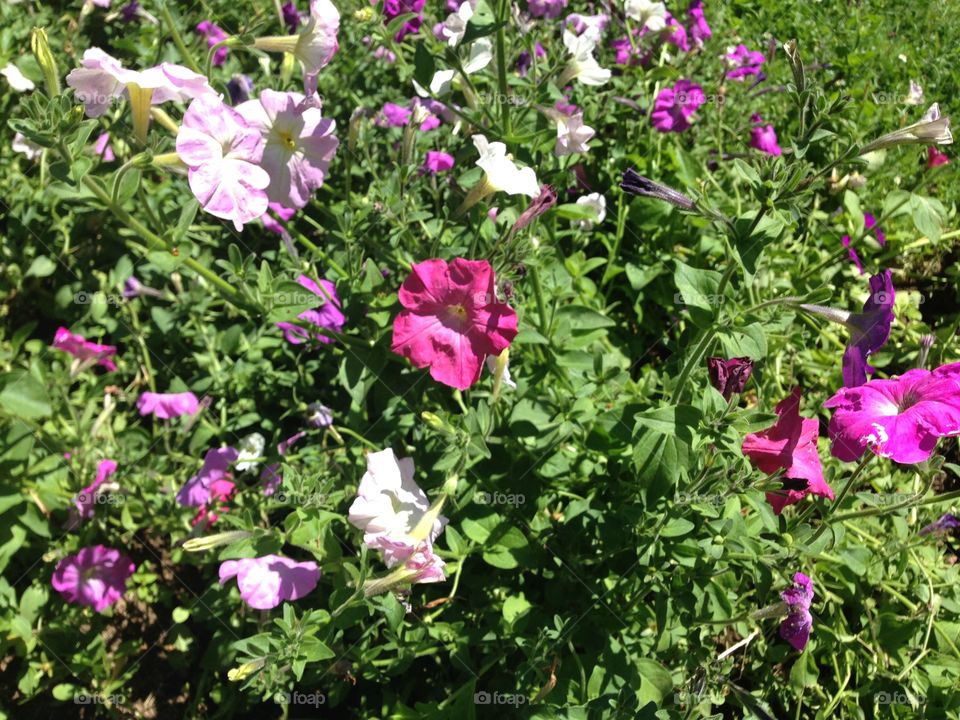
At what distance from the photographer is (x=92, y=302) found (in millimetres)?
3189

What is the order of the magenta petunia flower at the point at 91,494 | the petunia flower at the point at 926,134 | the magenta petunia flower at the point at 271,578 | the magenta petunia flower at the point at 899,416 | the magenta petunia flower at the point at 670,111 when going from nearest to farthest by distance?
1. the magenta petunia flower at the point at 899,416
2. the petunia flower at the point at 926,134
3. the magenta petunia flower at the point at 271,578
4. the magenta petunia flower at the point at 91,494
5. the magenta petunia flower at the point at 670,111

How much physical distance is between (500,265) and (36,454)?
1836 millimetres

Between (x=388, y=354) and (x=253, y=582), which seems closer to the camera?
(x=253, y=582)

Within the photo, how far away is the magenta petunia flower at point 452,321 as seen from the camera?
1.84 meters

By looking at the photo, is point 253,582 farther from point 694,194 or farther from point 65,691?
point 694,194

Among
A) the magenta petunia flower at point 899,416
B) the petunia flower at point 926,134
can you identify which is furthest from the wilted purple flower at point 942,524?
the petunia flower at point 926,134

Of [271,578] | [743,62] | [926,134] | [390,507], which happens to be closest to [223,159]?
[390,507]

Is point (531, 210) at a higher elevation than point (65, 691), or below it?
higher

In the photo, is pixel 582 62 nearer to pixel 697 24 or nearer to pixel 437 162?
pixel 437 162

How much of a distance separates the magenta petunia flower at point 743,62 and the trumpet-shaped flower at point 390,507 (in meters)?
2.63

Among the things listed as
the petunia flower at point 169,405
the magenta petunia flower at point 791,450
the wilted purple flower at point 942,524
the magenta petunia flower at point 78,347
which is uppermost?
the magenta petunia flower at point 791,450

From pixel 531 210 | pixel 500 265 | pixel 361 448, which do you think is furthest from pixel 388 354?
pixel 531 210

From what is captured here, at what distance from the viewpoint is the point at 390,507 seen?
73.5 inches

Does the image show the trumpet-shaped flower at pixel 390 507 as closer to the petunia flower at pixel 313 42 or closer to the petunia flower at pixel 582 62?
the petunia flower at pixel 313 42
